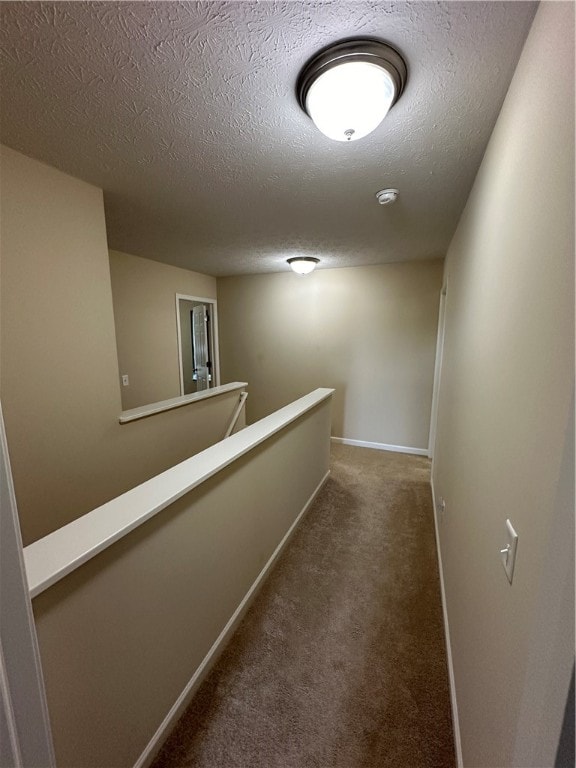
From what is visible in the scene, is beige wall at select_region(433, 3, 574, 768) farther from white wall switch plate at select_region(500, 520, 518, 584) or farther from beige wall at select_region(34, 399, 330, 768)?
beige wall at select_region(34, 399, 330, 768)

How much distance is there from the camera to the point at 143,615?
1046 millimetres

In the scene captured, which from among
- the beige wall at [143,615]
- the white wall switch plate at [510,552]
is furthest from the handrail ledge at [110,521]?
the white wall switch plate at [510,552]

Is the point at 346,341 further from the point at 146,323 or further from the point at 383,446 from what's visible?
the point at 146,323

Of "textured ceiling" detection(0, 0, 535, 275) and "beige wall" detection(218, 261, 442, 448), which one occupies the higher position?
"textured ceiling" detection(0, 0, 535, 275)

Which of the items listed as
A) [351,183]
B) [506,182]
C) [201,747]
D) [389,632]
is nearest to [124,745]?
[201,747]

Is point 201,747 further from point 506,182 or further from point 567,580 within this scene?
point 506,182

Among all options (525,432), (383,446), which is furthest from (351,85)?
(383,446)

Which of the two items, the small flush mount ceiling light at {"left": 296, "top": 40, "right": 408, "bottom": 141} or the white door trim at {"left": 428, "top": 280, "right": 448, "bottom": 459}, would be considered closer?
the small flush mount ceiling light at {"left": 296, "top": 40, "right": 408, "bottom": 141}

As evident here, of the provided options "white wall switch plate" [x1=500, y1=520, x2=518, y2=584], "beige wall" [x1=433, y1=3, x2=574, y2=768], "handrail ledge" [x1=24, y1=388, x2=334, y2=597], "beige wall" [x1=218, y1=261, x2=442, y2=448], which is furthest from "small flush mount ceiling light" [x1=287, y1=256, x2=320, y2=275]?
"white wall switch plate" [x1=500, y1=520, x2=518, y2=584]

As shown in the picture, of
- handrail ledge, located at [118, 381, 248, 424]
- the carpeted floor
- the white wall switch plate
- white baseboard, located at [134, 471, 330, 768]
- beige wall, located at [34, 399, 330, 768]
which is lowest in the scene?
the carpeted floor

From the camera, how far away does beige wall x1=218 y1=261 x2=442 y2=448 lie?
3.81 m

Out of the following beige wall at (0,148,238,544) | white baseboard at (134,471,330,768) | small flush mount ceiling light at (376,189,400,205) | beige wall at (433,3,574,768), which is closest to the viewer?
beige wall at (433,3,574,768)

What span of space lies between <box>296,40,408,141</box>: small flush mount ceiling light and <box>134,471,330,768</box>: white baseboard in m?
2.29

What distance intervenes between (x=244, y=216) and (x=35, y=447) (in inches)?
80.8
